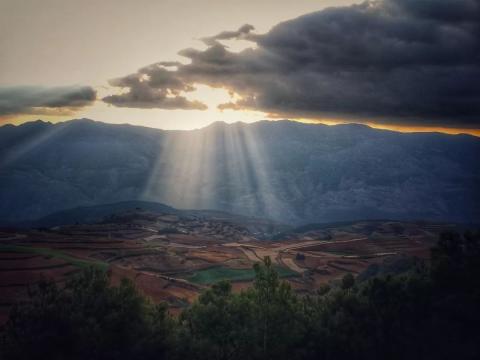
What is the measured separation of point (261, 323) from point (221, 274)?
5436 cm

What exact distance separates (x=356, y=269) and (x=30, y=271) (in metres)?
65.1

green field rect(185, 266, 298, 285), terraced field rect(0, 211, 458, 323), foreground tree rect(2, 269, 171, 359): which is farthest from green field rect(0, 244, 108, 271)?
foreground tree rect(2, 269, 171, 359)

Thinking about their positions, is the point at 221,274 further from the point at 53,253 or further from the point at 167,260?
the point at 53,253

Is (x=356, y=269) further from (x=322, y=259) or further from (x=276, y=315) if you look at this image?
(x=276, y=315)

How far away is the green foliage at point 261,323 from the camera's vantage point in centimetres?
3381

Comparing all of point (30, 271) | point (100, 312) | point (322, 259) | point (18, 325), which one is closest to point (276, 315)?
point (100, 312)

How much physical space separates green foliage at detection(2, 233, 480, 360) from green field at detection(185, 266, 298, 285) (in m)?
45.6

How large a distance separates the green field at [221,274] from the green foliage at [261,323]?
45623mm

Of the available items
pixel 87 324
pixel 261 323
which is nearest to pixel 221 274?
pixel 261 323

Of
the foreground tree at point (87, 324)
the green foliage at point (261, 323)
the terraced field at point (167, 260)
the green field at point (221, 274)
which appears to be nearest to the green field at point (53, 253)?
the terraced field at point (167, 260)

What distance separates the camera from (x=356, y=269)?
9288cm

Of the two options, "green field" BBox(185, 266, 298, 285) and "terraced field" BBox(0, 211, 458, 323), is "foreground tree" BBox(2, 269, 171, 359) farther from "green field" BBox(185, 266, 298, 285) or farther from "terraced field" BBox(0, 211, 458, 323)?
"green field" BBox(185, 266, 298, 285)

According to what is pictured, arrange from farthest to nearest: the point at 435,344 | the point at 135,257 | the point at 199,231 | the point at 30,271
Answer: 1. the point at 199,231
2. the point at 135,257
3. the point at 30,271
4. the point at 435,344

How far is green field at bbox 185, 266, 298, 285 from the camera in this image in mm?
85562
